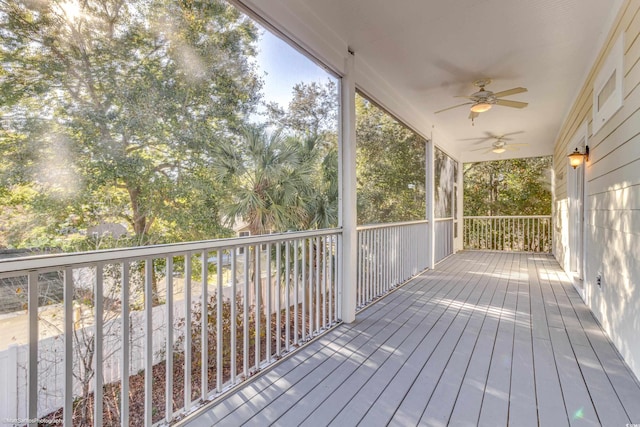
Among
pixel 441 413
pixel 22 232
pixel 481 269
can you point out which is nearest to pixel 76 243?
pixel 22 232

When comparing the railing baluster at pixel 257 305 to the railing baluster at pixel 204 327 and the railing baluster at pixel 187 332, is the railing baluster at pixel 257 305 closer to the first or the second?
the railing baluster at pixel 204 327

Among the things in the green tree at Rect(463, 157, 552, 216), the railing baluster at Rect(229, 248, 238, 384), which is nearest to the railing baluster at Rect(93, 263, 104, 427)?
the railing baluster at Rect(229, 248, 238, 384)

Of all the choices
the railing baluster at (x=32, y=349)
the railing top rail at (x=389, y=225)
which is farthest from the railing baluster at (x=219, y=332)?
the railing top rail at (x=389, y=225)

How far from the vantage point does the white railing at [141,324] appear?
121cm

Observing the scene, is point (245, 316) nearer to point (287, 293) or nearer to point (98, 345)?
point (287, 293)

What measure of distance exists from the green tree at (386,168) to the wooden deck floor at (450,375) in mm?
1241

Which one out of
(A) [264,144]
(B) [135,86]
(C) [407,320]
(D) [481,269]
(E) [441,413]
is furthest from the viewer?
(D) [481,269]

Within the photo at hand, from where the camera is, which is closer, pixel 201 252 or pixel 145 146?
pixel 145 146

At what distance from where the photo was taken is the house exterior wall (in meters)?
2.11

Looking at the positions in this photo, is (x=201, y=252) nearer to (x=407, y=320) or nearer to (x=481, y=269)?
(x=407, y=320)

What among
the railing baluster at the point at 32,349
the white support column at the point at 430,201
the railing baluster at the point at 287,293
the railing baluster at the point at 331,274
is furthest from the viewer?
the white support column at the point at 430,201

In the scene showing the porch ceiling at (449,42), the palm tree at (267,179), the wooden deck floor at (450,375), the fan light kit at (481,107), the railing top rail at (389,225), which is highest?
the porch ceiling at (449,42)

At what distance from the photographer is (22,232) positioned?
1.17 m

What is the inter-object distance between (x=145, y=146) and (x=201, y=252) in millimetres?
631
